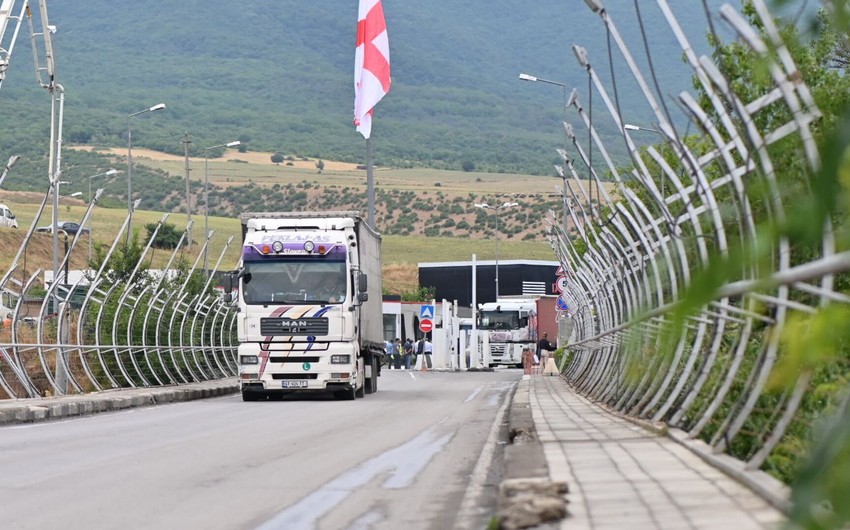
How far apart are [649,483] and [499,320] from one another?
193 ft

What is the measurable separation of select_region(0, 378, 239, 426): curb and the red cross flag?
30.3 ft

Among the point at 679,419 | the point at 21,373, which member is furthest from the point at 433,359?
the point at 679,419

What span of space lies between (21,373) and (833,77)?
524 inches

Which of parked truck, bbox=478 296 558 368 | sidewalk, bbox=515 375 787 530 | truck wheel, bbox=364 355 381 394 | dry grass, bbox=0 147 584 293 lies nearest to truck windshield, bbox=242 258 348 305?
truck wheel, bbox=364 355 381 394

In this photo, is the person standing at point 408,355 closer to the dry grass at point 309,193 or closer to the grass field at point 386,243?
the dry grass at point 309,193

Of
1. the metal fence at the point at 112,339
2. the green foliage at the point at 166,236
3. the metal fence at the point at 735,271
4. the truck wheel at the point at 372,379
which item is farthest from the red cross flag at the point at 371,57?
the green foliage at the point at 166,236

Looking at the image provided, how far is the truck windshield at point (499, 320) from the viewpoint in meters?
66.9

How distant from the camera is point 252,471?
476 inches

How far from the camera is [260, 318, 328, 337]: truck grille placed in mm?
27047

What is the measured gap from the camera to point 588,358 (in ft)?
95.9

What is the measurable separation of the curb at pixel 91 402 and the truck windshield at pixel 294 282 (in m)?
2.71

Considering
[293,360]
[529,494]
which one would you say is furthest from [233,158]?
[529,494]

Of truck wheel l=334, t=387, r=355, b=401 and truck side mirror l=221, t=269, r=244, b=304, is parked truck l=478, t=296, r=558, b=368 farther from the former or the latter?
truck side mirror l=221, t=269, r=244, b=304

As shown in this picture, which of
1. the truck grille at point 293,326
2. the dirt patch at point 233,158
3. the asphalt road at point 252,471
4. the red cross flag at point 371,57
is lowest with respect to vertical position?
the asphalt road at point 252,471
